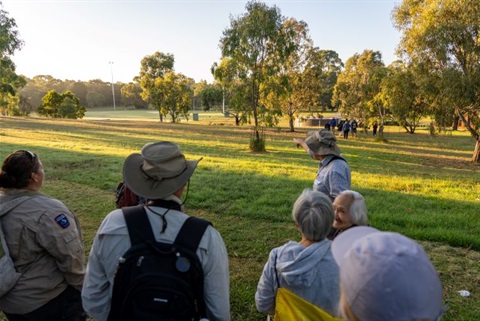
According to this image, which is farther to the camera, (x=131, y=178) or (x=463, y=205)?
(x=463, y=205)

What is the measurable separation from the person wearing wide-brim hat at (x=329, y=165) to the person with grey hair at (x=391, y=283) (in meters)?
2.72

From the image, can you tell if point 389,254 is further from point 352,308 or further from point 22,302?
point 22,302

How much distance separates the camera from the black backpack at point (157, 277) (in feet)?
5.35

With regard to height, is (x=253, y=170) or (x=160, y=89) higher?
(x=160, y=89)

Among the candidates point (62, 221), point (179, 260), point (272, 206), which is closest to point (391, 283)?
point (179, 260)

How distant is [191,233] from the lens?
1.72 m

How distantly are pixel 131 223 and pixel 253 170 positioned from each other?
973 cm

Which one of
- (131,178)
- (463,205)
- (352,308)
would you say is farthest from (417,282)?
(463,205)

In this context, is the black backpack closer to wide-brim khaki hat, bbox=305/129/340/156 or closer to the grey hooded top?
the grey hooded top

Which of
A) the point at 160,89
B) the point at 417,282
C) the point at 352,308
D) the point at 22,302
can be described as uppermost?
the point at 160,89

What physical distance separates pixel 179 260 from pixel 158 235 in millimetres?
157

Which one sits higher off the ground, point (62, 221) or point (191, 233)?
point (191, 233)

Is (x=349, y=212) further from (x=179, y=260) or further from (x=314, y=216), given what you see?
(x=179, y=260)

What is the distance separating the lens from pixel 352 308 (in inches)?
41.0
